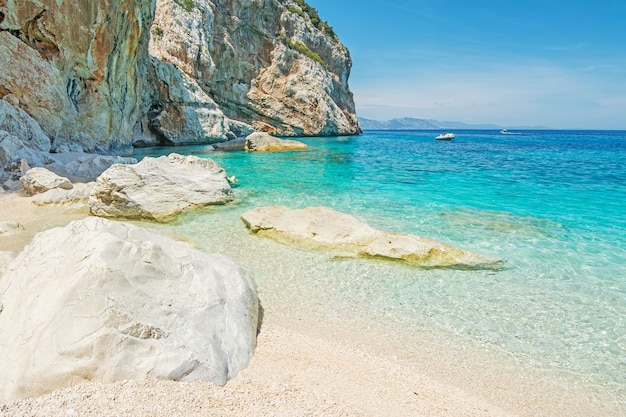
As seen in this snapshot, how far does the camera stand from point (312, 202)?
1391 centimetres

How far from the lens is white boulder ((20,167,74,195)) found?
12438 mm

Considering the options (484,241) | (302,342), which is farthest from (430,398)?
(484,241)

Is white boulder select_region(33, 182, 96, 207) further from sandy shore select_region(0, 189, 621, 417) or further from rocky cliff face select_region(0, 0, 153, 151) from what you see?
rocky cliff face select_region(0, 0, 153, 151)

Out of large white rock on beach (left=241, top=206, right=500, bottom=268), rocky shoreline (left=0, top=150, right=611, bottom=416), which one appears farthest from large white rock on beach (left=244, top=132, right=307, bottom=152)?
rocky shoreline (left=0, top=150, right=611, bottom=416)

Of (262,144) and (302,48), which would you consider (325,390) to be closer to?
(262,144)

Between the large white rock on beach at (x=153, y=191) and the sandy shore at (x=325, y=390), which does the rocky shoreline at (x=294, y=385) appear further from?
the large white rock on beach at (x=153, y=191)

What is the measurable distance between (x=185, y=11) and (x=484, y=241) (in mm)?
42910

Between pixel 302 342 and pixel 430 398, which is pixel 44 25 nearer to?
pixel 302 342

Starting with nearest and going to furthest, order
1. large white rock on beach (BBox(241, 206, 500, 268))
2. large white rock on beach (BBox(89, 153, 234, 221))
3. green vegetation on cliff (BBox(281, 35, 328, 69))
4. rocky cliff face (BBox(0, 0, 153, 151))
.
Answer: large white rock on beach (BBox(241, 206, 500, 268)), large white rock on beach (BBox(89, 153, 234, 221)), rocky cliff face (BBox(0, 0, 153, 151)), green vegetation on cliff (BBox(281, 35, 328, 69))

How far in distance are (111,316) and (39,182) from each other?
11.8 metres

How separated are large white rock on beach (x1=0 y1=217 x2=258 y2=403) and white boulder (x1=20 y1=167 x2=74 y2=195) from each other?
31.3 feet

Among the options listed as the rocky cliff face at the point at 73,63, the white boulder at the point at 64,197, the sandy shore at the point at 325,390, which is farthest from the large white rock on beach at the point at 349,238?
the rocky cliff face at the point at 73,63

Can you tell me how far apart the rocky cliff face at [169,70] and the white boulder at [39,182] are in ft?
21.7

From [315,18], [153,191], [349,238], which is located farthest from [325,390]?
[315,18]
